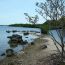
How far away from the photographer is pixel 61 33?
15.6 m

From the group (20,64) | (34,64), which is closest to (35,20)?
(34,64)

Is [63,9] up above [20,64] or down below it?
above

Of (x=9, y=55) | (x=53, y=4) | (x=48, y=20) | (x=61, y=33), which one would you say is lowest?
(x=9, y=55)

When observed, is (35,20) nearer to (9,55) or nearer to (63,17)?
(63,17)

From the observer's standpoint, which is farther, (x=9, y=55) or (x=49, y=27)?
(x=9, y=55)

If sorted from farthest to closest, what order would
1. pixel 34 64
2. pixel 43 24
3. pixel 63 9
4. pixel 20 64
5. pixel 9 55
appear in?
pixel 9 55 → pixel 20 64 → pixel 34 64 → pixel 43 24 → pixel 63 9

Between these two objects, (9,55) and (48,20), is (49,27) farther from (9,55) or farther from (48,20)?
(9,55)

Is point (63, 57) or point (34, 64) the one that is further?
point (34, 64)

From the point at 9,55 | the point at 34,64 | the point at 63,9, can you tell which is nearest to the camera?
the point at 63,9

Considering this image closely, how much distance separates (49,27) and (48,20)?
0.51 m

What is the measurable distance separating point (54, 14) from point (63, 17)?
66 cm

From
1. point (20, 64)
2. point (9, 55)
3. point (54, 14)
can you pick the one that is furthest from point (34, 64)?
point (9, 55)

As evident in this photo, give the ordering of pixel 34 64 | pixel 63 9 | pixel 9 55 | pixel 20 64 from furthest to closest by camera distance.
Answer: pixel 9 55 → pixel 20 64 → pixel 34 64 → pixel 63 9

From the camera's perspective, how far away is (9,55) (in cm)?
2988
